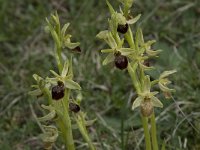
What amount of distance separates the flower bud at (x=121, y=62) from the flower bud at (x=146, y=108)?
0.17 metres

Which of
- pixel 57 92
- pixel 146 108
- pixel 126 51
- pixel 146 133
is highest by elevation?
pixel 126 51

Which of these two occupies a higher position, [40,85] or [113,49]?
[113,49]

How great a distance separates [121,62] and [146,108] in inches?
7.9

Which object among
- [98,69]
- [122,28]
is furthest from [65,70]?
[98,69]

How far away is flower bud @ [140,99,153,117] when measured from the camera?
91.4 inches

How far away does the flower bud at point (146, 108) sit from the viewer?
2320mm

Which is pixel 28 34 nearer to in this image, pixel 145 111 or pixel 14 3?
pixel 14 3

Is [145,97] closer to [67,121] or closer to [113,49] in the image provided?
[113,49]

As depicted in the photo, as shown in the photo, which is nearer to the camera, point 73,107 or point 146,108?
point 146,108

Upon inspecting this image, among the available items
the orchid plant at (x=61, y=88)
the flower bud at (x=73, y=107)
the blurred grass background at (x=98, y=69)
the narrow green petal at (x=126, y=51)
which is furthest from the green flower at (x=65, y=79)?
the blurred grass background at (x=98, y=69)

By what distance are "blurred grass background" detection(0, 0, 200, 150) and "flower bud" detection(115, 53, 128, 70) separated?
24.8 inches

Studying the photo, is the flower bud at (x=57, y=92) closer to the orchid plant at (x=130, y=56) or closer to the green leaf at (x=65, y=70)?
the green leaf at (x=65, y=70)

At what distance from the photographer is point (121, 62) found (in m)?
2.30

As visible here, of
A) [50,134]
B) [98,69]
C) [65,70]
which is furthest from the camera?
[98,69]
